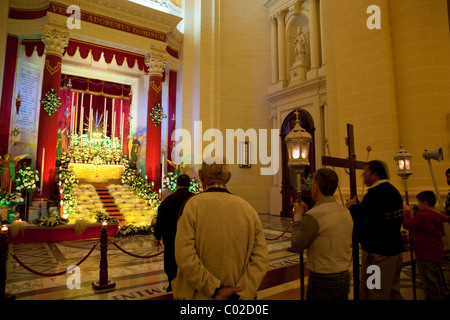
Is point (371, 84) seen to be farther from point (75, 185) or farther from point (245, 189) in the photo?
point (75, 185)

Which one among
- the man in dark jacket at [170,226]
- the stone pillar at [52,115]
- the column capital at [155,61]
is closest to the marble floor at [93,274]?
the man in dark jacket at [170,226]

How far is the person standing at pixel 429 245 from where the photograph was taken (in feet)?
10.3

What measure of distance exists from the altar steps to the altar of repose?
1.55 ft

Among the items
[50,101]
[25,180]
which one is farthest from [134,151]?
[25,180]

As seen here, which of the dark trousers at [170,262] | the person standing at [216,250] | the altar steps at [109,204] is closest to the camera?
the person standing at [216,250]

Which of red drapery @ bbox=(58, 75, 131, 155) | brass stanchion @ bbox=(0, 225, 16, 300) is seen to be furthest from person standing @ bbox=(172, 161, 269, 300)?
red drapery @ bbox=(58, 75, 131, 155)

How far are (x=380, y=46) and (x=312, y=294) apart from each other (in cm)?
523

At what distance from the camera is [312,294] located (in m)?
2.10

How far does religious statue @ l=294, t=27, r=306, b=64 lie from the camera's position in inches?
474

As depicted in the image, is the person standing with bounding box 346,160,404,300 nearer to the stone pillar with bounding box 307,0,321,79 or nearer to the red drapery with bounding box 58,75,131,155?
the stone pillar with bounding box 307,0,321,79

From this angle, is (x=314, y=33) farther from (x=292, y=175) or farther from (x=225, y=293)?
(x=225, y=293)

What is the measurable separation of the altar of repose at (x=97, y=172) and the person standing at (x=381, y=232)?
37.7 ft

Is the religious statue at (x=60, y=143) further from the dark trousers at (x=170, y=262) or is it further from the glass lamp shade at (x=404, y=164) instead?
the glass lamp shade at (x=404, y=164)

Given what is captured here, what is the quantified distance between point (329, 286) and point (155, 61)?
12.6 m
